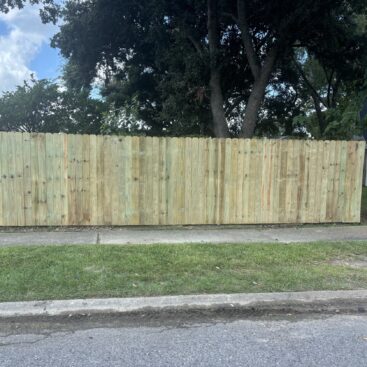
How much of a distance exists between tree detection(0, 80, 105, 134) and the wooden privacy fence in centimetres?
2092

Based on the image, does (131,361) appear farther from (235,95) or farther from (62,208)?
(235,95)

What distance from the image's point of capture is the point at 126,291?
4570 mm

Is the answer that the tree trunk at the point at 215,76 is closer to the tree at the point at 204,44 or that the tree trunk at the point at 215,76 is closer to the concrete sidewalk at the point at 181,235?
the tree at the point at 204,44

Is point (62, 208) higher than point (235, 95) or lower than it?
lower

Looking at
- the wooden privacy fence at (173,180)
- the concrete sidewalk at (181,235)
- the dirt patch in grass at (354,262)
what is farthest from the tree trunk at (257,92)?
the dirt patch in grass at (354,262)

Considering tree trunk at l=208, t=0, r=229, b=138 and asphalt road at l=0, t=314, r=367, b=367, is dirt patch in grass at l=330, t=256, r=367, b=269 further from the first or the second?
tree trunk at l=208, t=0, r=229, b=138

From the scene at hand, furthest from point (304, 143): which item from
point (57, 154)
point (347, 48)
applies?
point (347, 48)

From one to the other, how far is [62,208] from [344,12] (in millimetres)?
12902

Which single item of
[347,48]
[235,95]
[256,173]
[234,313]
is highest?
[347,48]

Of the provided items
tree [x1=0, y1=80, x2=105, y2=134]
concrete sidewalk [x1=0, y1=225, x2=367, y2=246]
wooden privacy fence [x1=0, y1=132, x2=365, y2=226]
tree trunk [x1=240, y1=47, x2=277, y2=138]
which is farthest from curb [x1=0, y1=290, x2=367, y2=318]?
tree [x1=0, y1=80, x2=105, y2=134]

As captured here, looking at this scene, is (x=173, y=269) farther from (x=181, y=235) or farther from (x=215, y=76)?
(x=215, y=76)

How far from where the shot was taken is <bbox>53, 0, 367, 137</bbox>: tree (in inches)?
516

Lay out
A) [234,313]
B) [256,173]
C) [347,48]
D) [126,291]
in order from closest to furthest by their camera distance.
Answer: [234,313] → [126,291] → [256,173] → [347,48]

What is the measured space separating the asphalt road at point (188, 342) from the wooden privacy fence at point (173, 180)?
4.08 metres
